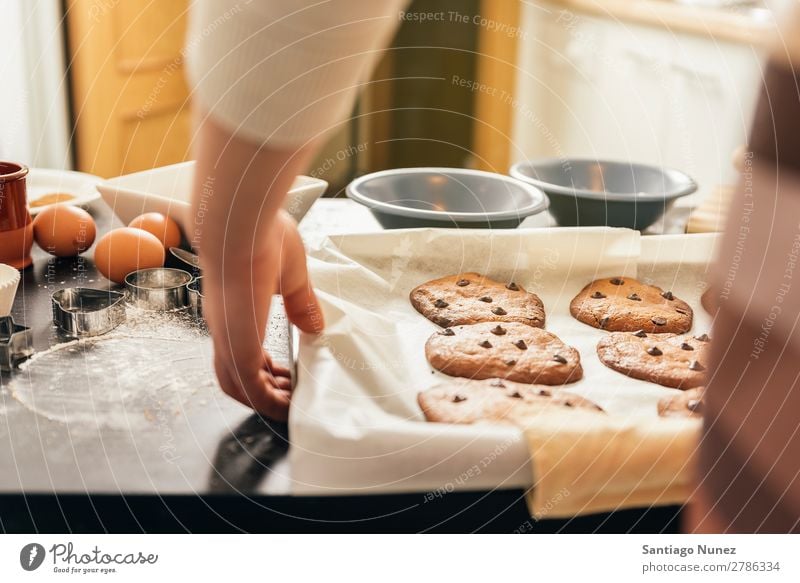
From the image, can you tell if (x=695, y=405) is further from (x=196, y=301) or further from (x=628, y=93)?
(x=628, y=93)

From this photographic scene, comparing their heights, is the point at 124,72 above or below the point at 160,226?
above

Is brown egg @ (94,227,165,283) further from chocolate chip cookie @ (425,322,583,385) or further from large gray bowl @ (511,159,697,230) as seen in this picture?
large gray bowl @ (511,159,697,230)

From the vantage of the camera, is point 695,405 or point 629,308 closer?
point 695,405

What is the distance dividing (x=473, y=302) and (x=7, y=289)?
0.33 meters

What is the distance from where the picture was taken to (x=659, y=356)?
0.55 metres

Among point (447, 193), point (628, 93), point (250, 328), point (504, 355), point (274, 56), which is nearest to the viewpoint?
point (274, 56)

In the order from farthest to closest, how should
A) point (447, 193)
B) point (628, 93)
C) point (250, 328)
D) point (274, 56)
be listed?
point (628, 93) < point (447, 193) < point (250, 328) < point (274, 56)

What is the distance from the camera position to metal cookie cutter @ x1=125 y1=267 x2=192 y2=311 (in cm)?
53

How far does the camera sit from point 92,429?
0.39 metres

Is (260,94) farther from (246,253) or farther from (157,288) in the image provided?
(157,288)

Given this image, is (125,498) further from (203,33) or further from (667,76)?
(667,76)

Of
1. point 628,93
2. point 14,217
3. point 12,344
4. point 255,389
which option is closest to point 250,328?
point 255,389

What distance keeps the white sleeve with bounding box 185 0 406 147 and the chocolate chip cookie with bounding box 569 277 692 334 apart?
0.34 meters
